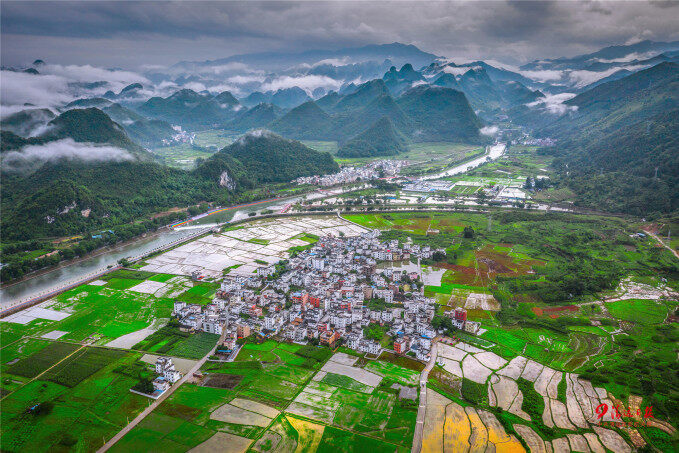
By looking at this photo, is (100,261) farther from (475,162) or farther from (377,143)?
(475,162)

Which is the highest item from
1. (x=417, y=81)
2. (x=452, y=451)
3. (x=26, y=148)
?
(x=417, y=81)

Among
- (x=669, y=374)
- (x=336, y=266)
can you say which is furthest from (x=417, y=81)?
(x=669, y=374)

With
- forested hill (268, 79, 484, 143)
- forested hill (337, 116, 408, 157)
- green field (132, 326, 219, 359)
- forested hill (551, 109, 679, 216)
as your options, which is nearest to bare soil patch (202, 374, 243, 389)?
green field (132, 326, 219, 359)

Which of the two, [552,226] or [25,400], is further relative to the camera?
[552,226]

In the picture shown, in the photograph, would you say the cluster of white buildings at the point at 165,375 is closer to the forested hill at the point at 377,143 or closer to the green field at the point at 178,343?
the green field at the point at 178,343

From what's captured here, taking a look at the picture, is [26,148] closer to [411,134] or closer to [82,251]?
[82,251]

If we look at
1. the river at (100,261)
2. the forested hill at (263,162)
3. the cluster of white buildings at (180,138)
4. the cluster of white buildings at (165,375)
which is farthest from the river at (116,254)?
the cluster of white buildings at (180,138)

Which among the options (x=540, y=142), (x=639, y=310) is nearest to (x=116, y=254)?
(x=639, y=310)
